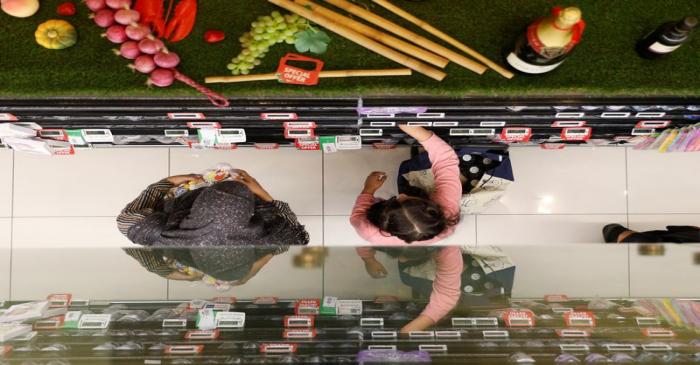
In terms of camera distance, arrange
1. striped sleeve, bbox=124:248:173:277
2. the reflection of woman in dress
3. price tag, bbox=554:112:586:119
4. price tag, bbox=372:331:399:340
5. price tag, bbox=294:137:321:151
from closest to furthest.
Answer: price tag, bbox=372:331:399:340, striped sleeve, bbox=124:248:173:277, the reflection of woman in dress, price tag, bbox=554:112:586:119, price tag, bbox=294:137:321:151

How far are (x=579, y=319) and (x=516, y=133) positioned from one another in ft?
2.98

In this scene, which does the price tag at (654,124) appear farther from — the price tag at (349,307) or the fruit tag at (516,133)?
the price tag at (349,307)

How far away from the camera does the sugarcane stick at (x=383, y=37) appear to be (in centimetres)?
160

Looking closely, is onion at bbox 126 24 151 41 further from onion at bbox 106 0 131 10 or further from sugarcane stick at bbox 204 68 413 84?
sugarcane stick at bbox 204 68 413 84

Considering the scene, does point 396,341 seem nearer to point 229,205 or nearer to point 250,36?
point 229,205

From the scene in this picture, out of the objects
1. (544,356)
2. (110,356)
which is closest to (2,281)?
(110,356)

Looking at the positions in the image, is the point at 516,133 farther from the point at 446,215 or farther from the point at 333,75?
the point at 333,75

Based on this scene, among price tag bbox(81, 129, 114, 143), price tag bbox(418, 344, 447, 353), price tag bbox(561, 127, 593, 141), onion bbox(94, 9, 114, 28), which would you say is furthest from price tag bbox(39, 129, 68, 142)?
price tag bbox(561, 127, 593, 141)

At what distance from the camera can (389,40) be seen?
5.27ft

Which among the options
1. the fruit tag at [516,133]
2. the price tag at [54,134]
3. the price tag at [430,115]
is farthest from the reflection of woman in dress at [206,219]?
the fruit tag at [516,133]

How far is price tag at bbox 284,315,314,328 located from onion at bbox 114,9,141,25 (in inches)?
42.8

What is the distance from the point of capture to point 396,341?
1.43 metres

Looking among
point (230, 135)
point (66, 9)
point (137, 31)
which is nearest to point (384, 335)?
point (230, 135)

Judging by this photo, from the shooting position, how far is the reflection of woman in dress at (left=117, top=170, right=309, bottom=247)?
177 cm
